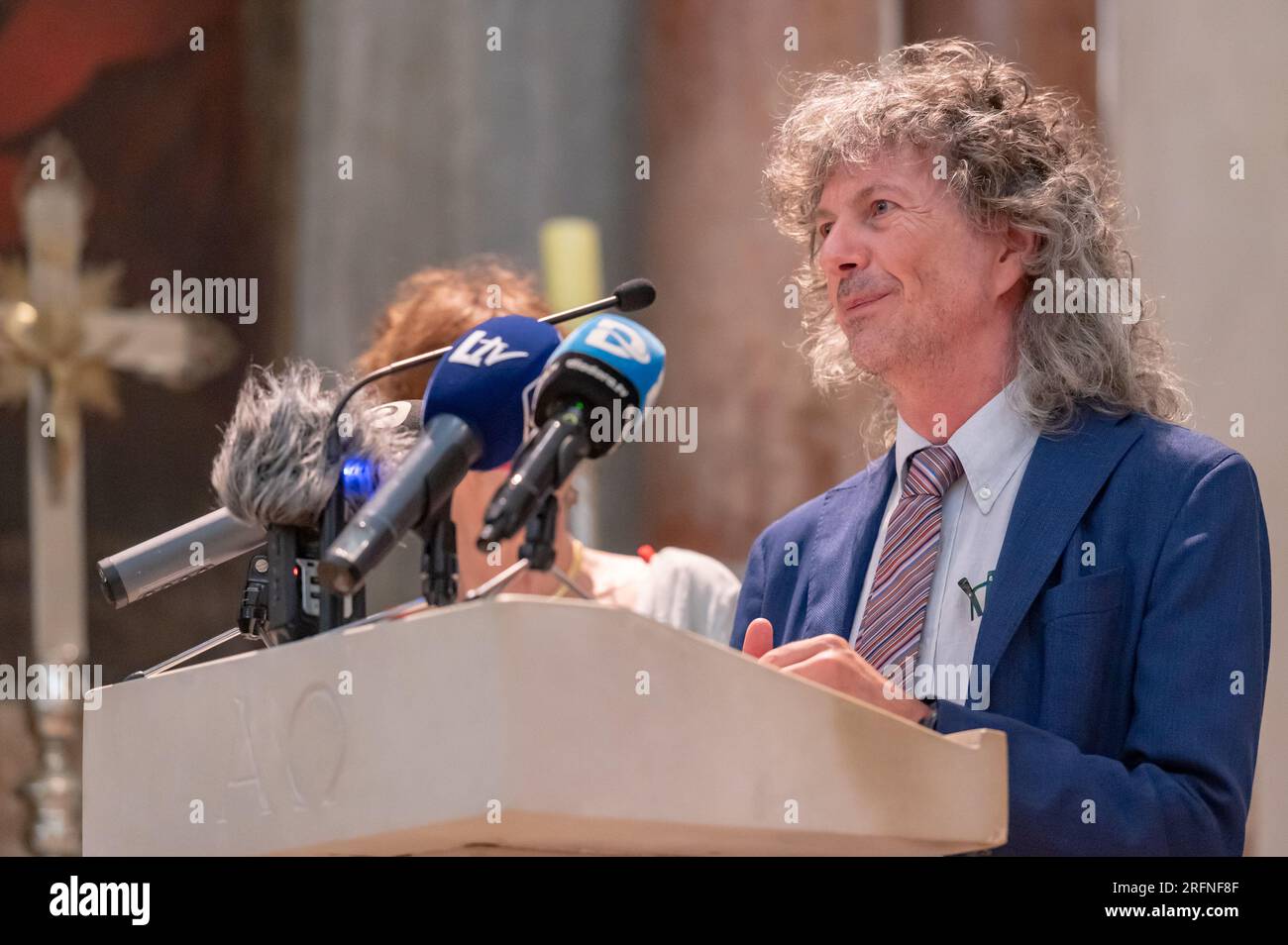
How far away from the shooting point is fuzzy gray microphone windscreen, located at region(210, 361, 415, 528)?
202cm

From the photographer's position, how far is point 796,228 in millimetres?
3252

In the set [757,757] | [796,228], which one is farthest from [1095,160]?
[757,757]

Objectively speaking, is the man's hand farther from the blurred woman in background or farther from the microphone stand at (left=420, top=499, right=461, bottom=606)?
the blurred woman in background

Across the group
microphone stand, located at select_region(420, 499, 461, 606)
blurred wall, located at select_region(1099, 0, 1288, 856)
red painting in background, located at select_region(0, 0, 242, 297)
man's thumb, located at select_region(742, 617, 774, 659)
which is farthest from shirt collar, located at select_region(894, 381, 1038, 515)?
red painting in background, located at select_region(0, 0, 242, 297)

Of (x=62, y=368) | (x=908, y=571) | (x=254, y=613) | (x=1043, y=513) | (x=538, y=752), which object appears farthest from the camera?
(x=62, y=368)

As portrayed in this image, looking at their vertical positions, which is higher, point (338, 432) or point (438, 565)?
point (338, 432)

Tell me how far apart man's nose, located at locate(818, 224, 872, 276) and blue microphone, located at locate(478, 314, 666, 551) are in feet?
3.16

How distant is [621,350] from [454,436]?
0.19 metres

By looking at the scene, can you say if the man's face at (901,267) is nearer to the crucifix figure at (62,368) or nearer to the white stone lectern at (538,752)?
the white stone lectern at (538,752)

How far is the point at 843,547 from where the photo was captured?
111 inches

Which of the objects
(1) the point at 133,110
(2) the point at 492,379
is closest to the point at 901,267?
(2) the point at 492,379

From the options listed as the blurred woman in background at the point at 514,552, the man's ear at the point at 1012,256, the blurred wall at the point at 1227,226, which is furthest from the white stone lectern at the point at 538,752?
the blurred wall at the point at 1227,226

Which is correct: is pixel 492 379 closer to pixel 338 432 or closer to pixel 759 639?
pixel 338 432
